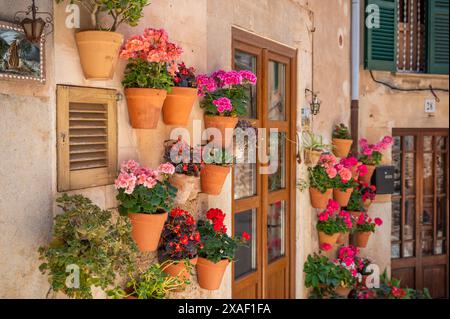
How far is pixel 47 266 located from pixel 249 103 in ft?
9.09

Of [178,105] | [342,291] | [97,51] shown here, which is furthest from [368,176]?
[97,51]

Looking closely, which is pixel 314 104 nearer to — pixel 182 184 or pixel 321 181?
pixel 321 181

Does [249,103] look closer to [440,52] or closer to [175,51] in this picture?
[175,51]

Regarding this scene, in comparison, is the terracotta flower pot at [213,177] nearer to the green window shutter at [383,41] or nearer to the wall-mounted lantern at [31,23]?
the wall-mounted lantern at [31,23]

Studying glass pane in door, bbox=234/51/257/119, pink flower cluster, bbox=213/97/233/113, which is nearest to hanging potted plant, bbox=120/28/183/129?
pink flower cluster, bbox=213/97/233/113

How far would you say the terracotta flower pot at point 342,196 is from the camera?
6379 millimetres

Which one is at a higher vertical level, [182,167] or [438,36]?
[438,36]

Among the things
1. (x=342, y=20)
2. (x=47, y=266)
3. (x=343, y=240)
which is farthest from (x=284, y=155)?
(x=47, y=266)

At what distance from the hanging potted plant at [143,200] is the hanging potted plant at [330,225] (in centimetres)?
337

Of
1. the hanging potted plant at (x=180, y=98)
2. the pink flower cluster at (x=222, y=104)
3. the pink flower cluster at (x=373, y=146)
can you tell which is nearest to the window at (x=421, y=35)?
the pink flower cluster at (x=373, y=146)

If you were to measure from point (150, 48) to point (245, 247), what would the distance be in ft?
8.02

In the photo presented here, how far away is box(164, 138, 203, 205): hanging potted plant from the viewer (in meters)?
3.51

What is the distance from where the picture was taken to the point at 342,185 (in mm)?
6316

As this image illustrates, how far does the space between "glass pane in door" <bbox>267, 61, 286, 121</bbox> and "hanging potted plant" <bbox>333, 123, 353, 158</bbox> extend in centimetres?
121
